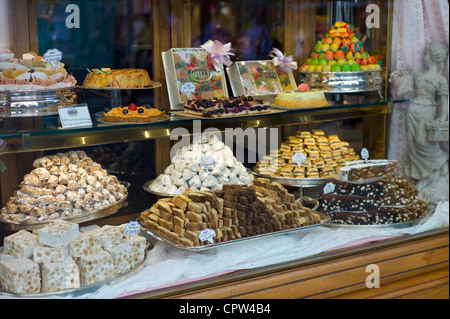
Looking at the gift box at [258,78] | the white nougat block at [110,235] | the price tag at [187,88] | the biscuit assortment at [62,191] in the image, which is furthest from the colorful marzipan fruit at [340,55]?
the white nougat block at [110,235]

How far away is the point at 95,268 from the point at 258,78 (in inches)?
52.1

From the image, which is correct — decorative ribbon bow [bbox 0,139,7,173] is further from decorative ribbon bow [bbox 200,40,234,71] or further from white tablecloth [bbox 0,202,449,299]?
decorative ribbon bow [bbox 200,40,234,71]

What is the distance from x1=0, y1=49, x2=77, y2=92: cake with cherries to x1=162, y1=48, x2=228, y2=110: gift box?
20.4 inches

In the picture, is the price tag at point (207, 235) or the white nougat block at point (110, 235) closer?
A: the white nougat block at point (110, 235)

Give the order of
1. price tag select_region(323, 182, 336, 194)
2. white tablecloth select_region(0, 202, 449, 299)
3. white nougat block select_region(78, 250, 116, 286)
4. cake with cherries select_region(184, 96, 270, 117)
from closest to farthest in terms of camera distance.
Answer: white nougat block select_region(78, 250, 116, 286) < white tablecloth select_region(0, 202, 449, 299) < cake with cherries select_region(184, 96, 270, 117) < price tag select_region(323, 182, 336, 194)

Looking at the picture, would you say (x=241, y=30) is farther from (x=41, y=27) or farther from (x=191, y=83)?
(x=41, y=27)

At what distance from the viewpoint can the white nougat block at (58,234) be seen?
213cm

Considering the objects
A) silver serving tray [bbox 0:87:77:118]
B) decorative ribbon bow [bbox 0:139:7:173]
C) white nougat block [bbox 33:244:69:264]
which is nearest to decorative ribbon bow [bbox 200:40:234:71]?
silver serving tray [bbox 0:87:77:118]

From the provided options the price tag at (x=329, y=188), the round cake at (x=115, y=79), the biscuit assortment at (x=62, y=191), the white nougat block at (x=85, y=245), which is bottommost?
the white nougat block at (x=85, y=245)

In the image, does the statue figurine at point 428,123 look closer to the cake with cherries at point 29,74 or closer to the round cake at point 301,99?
the round cake at point 301,99

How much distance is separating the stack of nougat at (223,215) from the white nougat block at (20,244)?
0.52 m

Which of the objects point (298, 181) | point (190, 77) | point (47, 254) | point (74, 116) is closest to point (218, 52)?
point (190, 77)

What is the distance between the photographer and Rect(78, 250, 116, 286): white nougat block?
2150 millimetres

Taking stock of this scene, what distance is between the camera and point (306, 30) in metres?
3.22
